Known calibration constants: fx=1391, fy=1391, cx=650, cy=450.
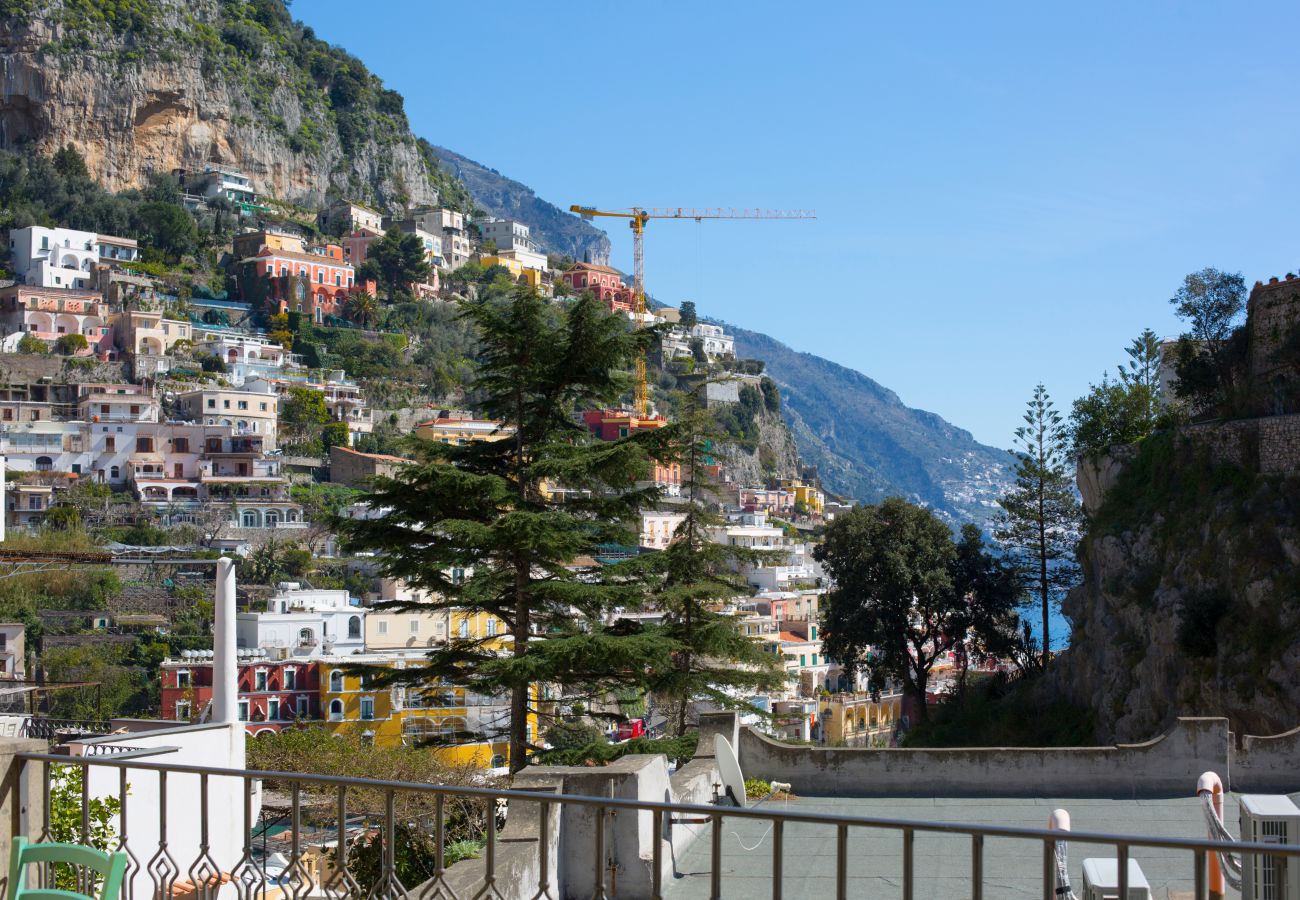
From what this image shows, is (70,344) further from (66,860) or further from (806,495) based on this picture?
(66,860)

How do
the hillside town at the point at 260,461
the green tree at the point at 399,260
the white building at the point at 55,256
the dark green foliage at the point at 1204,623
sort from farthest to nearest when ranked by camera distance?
1. the green tree at the point at 399,260
2. the white building at the point at 55,256
3. the hillside town at the point at 260,461
4. the dark green foliage at the point at 1204,623

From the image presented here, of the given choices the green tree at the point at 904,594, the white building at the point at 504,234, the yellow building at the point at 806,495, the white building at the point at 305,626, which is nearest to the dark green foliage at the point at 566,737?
the green tree at the point at 904,594

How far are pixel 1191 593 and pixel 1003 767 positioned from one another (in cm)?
1724

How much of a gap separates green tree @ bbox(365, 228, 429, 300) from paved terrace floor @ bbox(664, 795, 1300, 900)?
116 metres

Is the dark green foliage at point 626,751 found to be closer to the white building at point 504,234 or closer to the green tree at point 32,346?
the green tree at point 32,346

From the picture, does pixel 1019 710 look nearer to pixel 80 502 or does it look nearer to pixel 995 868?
pixel 995 868

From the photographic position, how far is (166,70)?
396 ft

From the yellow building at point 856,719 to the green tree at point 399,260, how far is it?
69156 mm

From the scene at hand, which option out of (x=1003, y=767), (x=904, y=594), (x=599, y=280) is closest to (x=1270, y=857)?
(x=1003, y=767)

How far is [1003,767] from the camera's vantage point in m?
11.6

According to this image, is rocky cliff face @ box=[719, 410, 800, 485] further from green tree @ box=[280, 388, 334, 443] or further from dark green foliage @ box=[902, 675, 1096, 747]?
dark green foliage @ box=[902, 675, 1096, 747]

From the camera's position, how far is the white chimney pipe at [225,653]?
12531 mm

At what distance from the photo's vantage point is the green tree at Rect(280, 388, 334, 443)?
92938 millimetres

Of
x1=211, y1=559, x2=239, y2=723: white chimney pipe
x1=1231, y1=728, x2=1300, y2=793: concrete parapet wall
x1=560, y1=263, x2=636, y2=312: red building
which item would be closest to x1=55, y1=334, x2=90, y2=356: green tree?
x1=560, y1=263, x2=636, y2=312: red building
